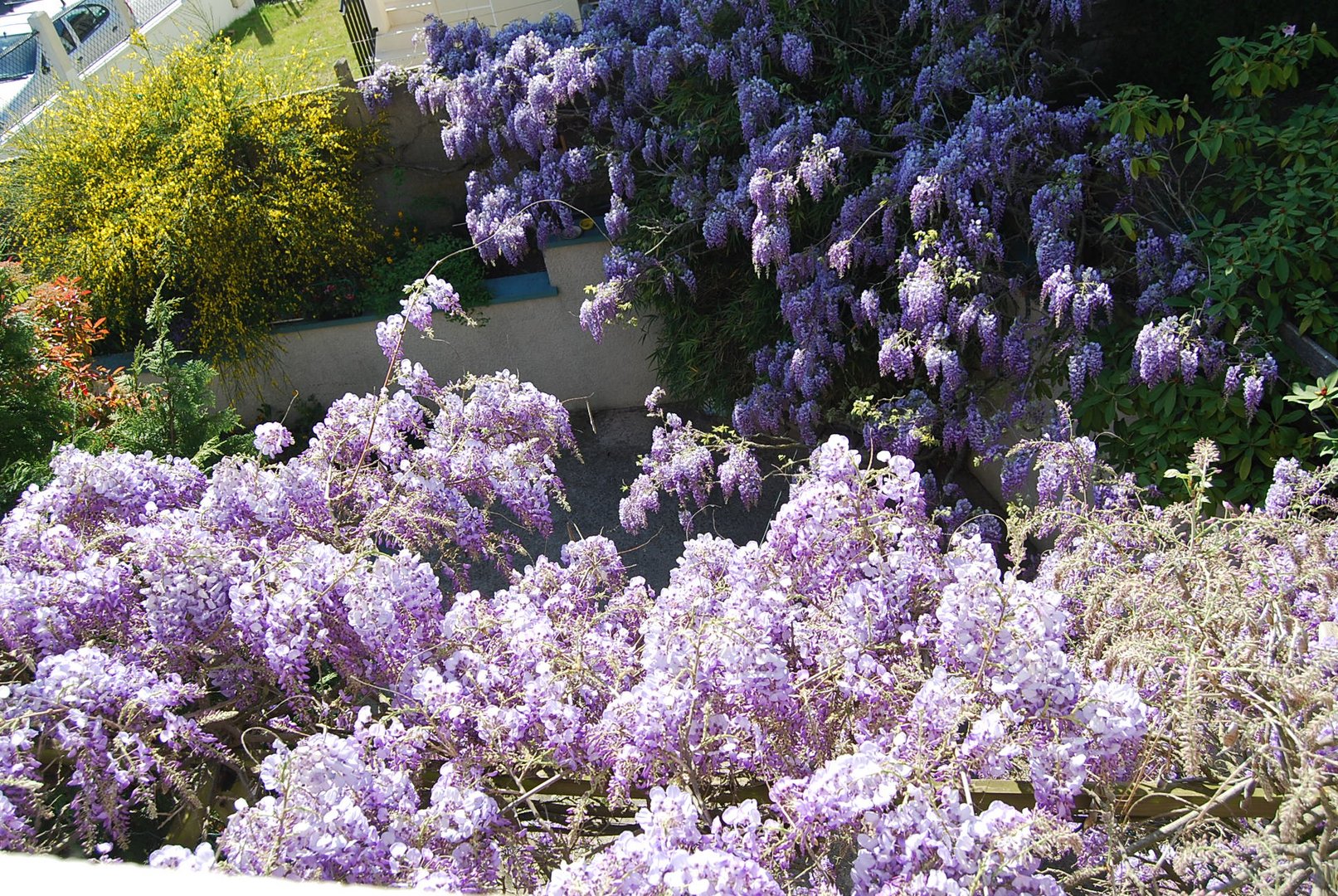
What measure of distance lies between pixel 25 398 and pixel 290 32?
609cm

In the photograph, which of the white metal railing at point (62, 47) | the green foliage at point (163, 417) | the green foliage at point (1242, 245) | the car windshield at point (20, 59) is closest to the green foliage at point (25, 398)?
the green foliage at point (163, 417)

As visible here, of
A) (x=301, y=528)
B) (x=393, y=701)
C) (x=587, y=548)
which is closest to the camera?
(x=393, y=701)

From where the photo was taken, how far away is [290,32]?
925cm

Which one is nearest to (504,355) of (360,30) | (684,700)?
(360,30)

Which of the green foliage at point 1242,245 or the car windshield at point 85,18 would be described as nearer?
the green foliage at point 1242,245

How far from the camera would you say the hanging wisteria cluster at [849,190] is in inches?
157

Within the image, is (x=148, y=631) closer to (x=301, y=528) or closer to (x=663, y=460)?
(x=301, y=528)

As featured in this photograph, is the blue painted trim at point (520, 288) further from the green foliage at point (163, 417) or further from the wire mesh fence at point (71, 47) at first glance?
the wire mesh fence at point (71, 47)

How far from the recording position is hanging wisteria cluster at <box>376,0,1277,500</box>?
13.1 ft

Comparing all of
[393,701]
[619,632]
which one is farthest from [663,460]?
[393,701]

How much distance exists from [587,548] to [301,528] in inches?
31.4

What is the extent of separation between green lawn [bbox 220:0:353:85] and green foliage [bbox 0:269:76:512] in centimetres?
412

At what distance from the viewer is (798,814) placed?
1856 millimetres

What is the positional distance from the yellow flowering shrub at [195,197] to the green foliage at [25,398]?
107cm
